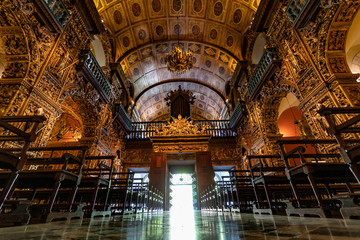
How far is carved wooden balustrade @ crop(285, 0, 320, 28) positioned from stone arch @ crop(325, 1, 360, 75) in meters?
0.60

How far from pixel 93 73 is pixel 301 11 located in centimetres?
763

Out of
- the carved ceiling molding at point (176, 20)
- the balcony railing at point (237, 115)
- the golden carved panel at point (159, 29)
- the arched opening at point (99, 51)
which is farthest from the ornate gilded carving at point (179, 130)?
the golden carved panel at point (159, 29)

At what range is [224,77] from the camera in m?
13.2

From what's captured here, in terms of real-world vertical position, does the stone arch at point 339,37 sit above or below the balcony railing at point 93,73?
below

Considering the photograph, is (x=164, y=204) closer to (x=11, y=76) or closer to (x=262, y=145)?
(x=262, y=145)

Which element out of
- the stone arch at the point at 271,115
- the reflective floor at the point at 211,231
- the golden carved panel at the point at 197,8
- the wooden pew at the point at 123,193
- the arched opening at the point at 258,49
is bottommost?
the reflective floor at the point at 211,231

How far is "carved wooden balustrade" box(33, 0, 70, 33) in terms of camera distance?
4.64 m

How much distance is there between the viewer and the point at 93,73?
734 centimetres

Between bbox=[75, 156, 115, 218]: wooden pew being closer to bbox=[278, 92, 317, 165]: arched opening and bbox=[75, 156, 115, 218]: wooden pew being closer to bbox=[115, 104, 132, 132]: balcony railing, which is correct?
bbox=[115, 104, 132, 132]: balcony railing

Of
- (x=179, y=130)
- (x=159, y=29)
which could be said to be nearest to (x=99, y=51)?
(x=159, y=29)

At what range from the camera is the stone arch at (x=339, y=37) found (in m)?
4.52

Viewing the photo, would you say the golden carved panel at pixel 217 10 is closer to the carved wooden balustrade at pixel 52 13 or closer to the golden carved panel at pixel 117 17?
the golden carved panel at pixel 117 17

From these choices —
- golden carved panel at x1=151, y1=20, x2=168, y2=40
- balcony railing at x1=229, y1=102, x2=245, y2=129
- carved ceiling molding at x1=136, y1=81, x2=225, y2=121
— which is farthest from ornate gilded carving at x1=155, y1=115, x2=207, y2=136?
golden carved panel at x1=151, y1=20, x2=168, y2=40

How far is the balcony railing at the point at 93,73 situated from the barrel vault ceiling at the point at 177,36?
133 inches
